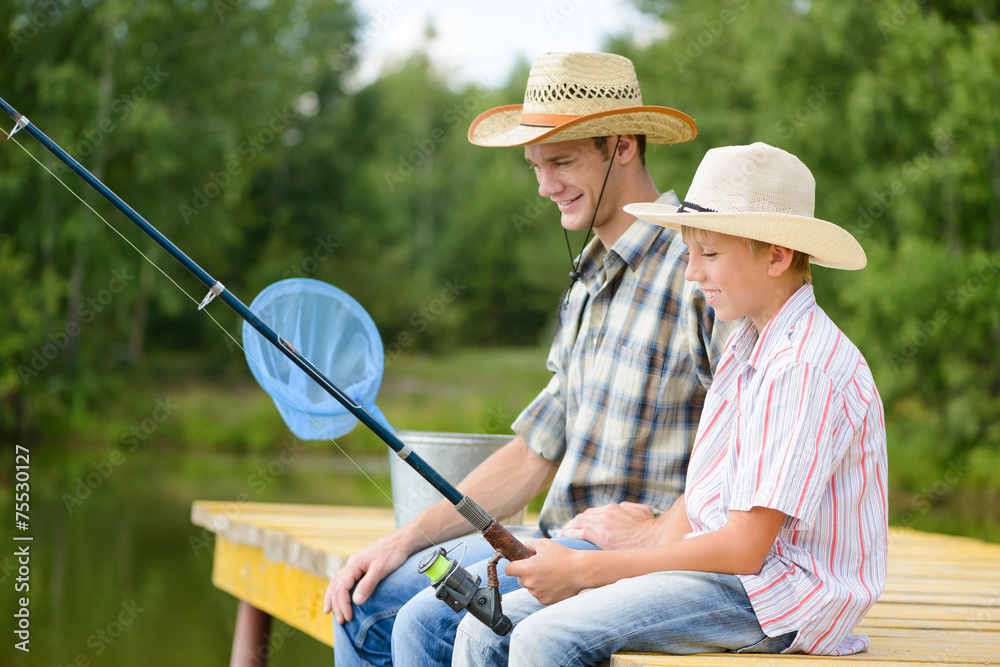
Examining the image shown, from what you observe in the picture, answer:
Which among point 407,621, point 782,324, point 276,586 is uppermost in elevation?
point 782,324

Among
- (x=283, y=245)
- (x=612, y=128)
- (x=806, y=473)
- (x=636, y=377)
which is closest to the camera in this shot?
(x=806, y=473)

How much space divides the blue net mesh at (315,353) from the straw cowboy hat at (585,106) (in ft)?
1.65

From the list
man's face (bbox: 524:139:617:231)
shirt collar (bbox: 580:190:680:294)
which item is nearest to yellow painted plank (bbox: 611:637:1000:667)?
shirt collar (bbox: 580:190:680:294)

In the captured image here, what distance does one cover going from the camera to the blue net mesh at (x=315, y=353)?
7.45 ft

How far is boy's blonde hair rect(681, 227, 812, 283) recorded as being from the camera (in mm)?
1665

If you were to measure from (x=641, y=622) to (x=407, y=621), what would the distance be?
49 cm

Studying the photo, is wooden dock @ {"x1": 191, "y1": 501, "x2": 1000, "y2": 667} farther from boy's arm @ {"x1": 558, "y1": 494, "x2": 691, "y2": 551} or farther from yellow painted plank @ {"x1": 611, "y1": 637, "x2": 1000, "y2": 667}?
boy's arm @ {"x1": 558, "y1": 494, "x2": 691, "y2": 551}

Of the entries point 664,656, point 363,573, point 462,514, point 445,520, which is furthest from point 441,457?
point 664,656

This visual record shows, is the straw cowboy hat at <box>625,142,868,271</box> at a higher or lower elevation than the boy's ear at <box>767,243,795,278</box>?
higher

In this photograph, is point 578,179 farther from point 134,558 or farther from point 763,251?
point 134,558

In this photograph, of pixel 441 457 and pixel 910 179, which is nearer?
pixel 441 457

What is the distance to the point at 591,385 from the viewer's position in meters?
2.13

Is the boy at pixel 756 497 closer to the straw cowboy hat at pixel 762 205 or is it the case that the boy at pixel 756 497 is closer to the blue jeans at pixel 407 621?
the straw cowboy hat at pixel 762 205

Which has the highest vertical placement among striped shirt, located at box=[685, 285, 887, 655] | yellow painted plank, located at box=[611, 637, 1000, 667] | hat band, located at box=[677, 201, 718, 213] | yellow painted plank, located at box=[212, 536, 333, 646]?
hat band, located at box=[677, 201, 718, 213]
